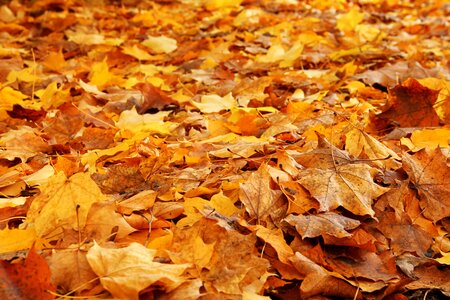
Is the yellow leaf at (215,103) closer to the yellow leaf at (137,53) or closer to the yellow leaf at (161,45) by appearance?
the yellow leaf at (137,53)

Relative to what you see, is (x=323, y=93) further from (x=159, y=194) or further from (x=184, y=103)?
(x=159, y=194)

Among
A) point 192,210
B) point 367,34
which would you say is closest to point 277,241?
point 192,210

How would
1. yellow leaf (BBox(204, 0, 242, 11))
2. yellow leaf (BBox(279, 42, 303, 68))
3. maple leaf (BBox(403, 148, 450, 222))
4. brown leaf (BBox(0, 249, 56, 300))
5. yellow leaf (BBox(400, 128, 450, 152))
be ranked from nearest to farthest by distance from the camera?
1. brown leaf (BBox(0, 249, 56, 300))
2. maple leaf (BBox(403, 148, 450, 222))
3. yellow leaf (BBox(400, 128, 450, 152))
4. yellow leaf (BBox(279, 42, 303, 68))
5. yellow leaf (BBox(204, 0, 242, 11))

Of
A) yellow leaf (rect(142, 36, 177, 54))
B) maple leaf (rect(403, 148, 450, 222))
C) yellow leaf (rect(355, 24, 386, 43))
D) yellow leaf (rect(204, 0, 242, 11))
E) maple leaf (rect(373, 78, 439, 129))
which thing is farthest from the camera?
yellow leaf (rect(204, 0, 242, 11))

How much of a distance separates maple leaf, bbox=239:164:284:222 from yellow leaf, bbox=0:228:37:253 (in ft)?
1.57

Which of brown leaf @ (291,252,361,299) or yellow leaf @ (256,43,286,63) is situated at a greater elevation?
brown leaf @ (291,252,361,299)

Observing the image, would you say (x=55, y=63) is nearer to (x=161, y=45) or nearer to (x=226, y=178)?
(x=161, y=45)

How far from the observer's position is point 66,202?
1.24 meters

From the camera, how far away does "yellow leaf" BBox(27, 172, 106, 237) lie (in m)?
1.23

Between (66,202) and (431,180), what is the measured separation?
90 cm

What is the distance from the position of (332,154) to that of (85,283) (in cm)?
73

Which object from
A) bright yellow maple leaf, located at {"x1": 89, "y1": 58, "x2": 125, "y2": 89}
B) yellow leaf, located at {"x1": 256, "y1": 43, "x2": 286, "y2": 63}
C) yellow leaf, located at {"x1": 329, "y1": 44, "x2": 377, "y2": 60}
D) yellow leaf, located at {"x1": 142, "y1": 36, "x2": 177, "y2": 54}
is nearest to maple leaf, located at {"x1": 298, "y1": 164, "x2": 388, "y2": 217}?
bright yellow maple leaf, located at {"x1": 89, "y1": 58, "x2": 125, "y2": 89}

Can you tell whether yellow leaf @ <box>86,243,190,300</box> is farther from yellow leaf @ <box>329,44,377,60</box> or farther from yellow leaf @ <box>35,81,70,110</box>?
yellow leaf @ <box>329,44,377,60</box>

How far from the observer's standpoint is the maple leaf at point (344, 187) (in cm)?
132
